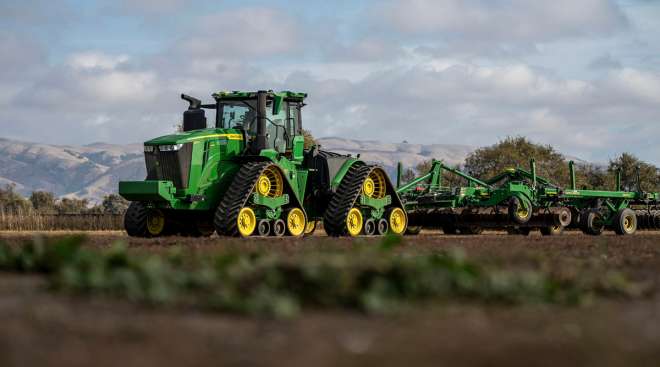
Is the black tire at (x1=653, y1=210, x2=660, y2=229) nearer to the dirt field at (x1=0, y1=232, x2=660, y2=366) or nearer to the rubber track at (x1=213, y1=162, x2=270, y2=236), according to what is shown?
the rubber track at (x1=213, y1=162, x2=270, y2=236)

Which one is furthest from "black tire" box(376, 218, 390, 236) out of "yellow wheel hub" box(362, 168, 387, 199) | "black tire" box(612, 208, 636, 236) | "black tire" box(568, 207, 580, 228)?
"black tire" box(612, 208, 636, 236)

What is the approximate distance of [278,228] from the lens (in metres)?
21.6

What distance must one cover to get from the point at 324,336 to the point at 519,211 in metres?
21.2

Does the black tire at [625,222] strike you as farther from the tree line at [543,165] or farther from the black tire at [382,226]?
the tree line at [543,165]

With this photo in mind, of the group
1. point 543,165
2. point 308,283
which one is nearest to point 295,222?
point 308,283

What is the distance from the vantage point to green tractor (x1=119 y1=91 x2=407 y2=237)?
67.2 ft

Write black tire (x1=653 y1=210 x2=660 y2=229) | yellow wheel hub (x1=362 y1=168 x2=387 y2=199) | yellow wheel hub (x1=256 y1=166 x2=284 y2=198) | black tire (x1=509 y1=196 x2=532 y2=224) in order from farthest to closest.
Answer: black tire (x1=653 y1=210 x2=660 y2=229) → black tire (x1=509 y1=196 x2=532 y2=224) → yellow wheel hub (x1=362 y1=168 x2=387 y2=199) → yellow wheel hub (x1=256 y1=166 x2=284 y2=198)

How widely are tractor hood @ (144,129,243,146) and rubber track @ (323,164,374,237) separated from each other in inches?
115

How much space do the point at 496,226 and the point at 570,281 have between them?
18476 millimetres

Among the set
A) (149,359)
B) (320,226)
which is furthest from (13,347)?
(320,226)

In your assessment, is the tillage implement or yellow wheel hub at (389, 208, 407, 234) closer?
yellow wheel hub at (389, 208, 407, 234)

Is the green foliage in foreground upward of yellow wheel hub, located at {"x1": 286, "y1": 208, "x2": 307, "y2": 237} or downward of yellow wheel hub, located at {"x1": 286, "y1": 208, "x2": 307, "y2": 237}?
downward

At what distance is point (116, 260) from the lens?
29.9 feet

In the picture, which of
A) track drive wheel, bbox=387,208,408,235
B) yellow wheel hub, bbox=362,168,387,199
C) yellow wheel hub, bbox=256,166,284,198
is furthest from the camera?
track drive wheel, bbox=387,208,408,235
